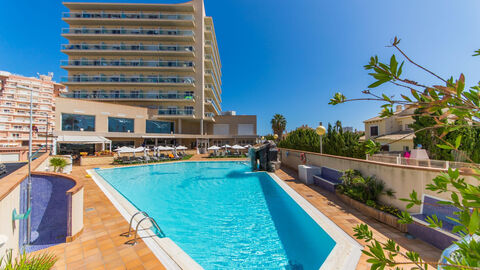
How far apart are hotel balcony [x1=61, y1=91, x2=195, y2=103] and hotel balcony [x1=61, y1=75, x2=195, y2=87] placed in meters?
1.71

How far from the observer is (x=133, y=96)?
1260 inches

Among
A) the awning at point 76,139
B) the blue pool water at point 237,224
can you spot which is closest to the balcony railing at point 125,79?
the awning at point 76,139

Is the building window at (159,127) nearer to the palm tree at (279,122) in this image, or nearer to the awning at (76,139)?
the awning at (76,139)

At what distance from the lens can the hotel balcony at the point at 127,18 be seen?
3250 cm

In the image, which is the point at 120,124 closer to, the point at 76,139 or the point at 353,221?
the point at 76,139

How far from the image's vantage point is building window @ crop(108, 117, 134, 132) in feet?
87.8

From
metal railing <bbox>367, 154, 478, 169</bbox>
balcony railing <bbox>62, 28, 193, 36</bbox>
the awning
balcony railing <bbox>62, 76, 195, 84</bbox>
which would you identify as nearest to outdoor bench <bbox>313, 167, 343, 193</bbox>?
metal railing <bbox>367, 154, 478, 169</bbox>

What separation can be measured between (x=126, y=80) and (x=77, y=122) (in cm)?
1105

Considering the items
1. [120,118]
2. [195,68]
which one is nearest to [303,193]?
[120,118]

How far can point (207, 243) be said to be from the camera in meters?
5.54

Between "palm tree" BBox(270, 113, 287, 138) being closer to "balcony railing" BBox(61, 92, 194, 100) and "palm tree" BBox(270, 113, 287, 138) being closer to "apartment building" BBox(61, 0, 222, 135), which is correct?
"apartment building" BBox(61, 0, 222, 135)

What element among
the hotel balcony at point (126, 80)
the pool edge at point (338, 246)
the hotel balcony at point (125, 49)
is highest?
the hotel balcony at point (125, 49)

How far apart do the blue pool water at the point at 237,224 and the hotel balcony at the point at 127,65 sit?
25838 millimetres

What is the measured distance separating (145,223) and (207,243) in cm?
204
